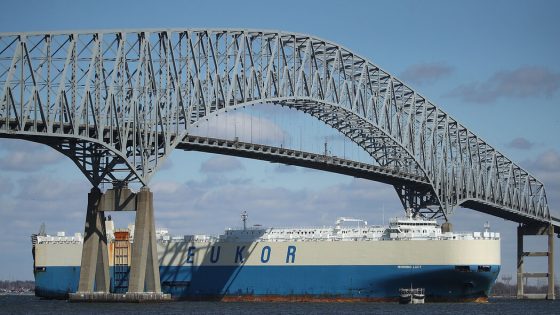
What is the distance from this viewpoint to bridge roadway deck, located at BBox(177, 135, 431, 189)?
105 m

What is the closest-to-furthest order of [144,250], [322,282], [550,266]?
[144,250] < [322,282] < [550,266]

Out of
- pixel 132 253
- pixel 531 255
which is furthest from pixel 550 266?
pixel 132 253

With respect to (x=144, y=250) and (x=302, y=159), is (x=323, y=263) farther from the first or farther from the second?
(x=144, y=250)

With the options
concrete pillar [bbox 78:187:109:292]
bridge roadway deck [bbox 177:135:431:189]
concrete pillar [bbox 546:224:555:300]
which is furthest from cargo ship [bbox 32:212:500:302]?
concrete pillar [bbox 546:224:555:300]

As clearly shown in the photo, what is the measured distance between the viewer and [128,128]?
95.3 meters

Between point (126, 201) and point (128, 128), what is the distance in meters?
6.26

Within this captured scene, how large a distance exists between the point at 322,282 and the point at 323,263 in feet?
5.96

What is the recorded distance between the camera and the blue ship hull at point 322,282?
109m

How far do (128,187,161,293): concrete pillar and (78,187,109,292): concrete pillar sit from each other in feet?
13.5

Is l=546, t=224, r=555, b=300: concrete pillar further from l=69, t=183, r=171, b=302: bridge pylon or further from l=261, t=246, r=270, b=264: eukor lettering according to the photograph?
l=69, t=183, r=171, b=302: bridge pylon

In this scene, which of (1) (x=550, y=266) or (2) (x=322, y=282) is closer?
(2) (x=322, y=282)

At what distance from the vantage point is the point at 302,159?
117938mm

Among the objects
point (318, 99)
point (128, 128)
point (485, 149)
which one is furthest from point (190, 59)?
point (485, 149)

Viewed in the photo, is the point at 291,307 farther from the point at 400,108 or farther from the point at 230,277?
the point at 400,108
